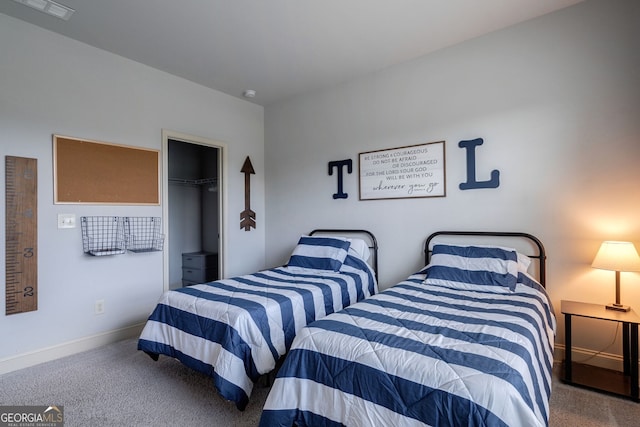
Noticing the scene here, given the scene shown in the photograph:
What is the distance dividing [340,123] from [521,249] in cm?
222

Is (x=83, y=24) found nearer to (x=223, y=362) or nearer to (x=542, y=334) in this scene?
(x=223, y=362)

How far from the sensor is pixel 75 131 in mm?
2771

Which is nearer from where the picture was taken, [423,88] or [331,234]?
[423,88]

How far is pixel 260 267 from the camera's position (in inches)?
173

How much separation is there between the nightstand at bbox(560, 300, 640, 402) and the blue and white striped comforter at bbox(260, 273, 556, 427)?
52 cm

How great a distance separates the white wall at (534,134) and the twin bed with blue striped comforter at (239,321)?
3.86 feet

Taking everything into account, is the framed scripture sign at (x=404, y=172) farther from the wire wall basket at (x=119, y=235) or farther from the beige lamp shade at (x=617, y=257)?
the wire wall basket at (x=119, y=235)

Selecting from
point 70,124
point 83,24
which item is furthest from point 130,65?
point 70,124

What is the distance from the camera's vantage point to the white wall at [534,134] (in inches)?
89.7

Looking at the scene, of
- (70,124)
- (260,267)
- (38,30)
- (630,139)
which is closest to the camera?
(630,139)

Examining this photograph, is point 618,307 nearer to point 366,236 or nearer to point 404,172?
point 404,172

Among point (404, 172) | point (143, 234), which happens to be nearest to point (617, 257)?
point (404, 172)

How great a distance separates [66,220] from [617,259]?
4.10 meters

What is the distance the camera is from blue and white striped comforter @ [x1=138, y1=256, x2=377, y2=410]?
1.88 meters
